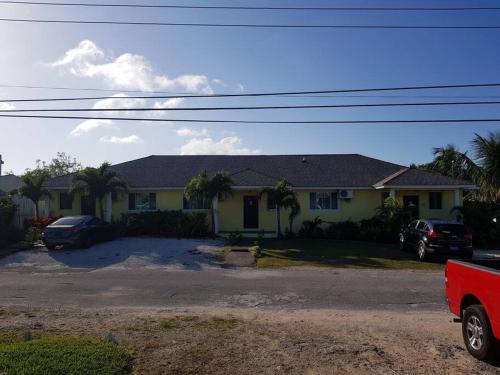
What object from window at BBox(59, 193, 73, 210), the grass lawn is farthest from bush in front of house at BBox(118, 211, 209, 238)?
window at BBox(59, 193, 73, 210)

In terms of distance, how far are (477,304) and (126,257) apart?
50.2 feet

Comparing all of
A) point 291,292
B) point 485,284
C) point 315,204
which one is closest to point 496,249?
point 315,204

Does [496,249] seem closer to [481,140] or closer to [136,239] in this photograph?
[481,140]

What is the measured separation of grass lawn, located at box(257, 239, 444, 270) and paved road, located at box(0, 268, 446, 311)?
5.67 feet

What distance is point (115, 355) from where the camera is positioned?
6.21 meters

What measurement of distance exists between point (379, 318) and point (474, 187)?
19903 millimetres

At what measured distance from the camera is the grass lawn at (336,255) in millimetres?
18359

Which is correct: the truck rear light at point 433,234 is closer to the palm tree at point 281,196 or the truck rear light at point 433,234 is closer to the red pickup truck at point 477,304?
the palm tree at point 281,196

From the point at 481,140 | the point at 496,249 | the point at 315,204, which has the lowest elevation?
the point at 496,249

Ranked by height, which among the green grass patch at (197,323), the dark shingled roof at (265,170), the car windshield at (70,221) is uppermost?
the dark shingled roof at (265,170)

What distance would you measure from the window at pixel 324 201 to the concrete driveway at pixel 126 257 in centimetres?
732

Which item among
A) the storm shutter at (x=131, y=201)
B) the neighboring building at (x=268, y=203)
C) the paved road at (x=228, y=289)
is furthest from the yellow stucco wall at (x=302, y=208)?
the paved road at (x=228, y=289)

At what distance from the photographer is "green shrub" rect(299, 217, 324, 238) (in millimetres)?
27188

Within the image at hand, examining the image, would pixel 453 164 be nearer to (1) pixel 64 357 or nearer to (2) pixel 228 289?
(2) pixel 228 289
